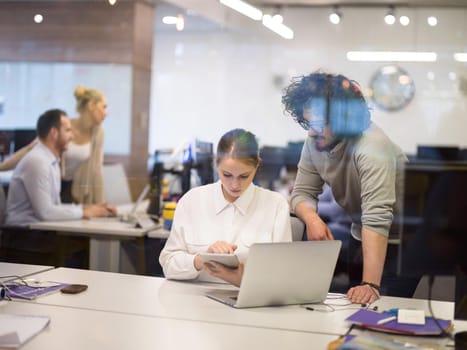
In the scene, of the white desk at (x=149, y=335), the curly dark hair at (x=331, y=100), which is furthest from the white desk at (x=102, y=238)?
the white desk at (x=149, y=335)

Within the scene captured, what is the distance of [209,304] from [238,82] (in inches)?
256

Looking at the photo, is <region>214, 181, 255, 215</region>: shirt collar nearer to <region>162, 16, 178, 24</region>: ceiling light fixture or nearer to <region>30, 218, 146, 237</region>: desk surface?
<region>30, 218, 146, 237</region>: desk surface

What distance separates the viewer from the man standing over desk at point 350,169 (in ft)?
10.3

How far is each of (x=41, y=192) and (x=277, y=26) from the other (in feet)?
12.4

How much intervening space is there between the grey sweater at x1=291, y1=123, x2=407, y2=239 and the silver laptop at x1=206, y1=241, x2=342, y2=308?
72 cm

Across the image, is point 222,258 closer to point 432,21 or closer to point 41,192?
point 41,192

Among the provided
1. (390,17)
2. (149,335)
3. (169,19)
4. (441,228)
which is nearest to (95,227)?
(149,335)

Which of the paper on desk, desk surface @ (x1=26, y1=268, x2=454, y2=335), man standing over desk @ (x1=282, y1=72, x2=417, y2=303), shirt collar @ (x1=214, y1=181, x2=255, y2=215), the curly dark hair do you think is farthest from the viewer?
the curly dark hair

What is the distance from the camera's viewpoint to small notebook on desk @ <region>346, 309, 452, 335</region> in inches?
82.7

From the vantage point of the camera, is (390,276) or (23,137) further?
(23,137)

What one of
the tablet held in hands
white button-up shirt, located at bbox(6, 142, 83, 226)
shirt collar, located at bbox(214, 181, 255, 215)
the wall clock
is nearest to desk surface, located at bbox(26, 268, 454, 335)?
the tablet held in hands

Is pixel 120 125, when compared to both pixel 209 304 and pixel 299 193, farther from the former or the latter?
pixel 209 304

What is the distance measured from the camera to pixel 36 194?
467cm

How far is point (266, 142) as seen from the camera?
8.16m
